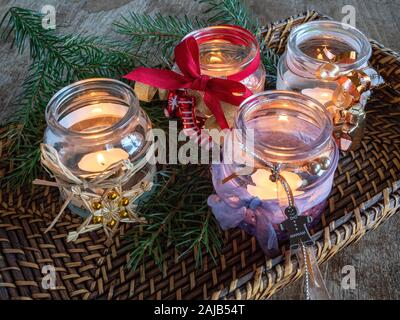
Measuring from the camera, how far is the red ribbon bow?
68 cm

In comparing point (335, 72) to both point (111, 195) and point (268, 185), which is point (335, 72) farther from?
point (111, 195)

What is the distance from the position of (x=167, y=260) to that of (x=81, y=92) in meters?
0.24

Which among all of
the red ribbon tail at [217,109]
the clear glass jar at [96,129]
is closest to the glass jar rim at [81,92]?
the clear glass jar at [96,129]

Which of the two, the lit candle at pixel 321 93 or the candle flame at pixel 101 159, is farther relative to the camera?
the lit candle at pixel 321 93

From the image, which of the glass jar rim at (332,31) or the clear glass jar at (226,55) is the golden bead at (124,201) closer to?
the clear glass jar at (226,55)

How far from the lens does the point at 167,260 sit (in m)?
0.63

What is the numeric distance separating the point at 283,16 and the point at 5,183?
774 millimetres

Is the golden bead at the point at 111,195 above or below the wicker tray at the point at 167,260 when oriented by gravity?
above

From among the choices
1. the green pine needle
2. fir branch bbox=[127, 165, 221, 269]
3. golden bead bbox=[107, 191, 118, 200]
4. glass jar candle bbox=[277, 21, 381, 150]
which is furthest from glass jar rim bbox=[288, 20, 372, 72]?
golden bead bbox=[107, 191, 118, 200]

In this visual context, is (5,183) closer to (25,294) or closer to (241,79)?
(25,294)

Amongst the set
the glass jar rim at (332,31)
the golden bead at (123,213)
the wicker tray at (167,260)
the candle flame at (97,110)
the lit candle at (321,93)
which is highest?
the glass jar rim at (332,31)

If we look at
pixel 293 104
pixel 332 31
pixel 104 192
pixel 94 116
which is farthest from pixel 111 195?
pixel 332 31

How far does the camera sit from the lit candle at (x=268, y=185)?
62cm

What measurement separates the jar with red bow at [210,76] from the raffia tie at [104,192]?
12 cm
